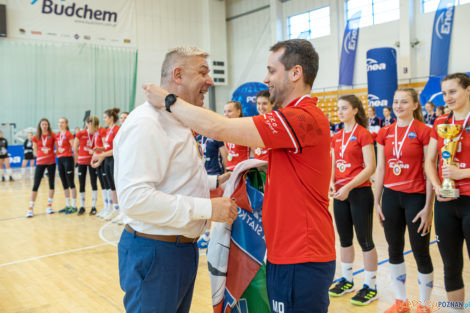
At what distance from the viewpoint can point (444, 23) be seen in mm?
12758

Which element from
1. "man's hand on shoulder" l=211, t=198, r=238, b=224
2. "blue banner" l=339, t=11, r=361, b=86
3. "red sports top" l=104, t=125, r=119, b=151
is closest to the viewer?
"man's hand on shoulder" l=211, t=198, r=238, b=224

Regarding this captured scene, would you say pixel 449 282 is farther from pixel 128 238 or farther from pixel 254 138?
pixel 128 238

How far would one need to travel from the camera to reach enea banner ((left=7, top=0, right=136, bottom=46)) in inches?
594

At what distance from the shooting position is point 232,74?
20.5 metres

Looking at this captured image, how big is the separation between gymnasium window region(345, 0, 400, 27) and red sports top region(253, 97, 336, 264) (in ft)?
46.6

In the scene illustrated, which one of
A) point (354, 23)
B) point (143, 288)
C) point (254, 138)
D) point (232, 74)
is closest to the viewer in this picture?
point (254, 138)

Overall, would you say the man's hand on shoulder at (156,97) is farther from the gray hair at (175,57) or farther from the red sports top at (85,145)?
the red sports top at (85,145)

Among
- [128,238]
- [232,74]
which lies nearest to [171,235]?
[128,238]

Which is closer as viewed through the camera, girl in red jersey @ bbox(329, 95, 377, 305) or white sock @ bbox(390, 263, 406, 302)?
white sock @ bbox(390, 263, 406, 302)

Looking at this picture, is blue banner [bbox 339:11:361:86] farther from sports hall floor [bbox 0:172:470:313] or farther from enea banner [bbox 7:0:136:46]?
sports hall floor [bbox 0:172:470:313]

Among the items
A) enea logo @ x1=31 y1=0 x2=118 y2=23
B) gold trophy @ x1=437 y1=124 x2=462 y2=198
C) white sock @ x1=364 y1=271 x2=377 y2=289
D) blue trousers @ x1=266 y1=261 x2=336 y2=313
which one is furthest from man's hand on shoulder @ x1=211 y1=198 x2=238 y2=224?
enea logo @ x1=31 y1=0 x2=118 y2=23

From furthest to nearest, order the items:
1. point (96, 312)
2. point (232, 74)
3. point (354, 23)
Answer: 1. point (232, 74)
2. point (354, 23)
3. point (96, 312)

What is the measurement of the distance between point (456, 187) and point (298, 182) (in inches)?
65.6

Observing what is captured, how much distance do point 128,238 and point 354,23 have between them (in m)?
15.2
